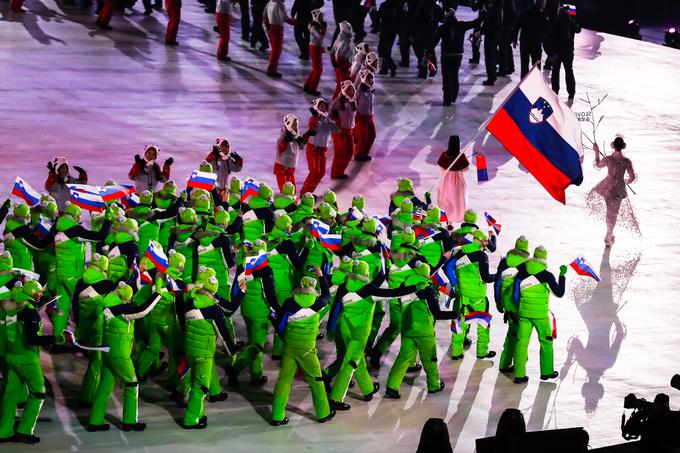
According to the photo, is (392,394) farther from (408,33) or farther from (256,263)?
(408,33)

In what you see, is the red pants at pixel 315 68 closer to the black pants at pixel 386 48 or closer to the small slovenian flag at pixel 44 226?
the black pants at pixel 386 48

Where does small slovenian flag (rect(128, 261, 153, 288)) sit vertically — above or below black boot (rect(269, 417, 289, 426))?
above

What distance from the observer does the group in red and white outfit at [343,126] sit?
1944 centimetres

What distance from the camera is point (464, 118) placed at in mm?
24188

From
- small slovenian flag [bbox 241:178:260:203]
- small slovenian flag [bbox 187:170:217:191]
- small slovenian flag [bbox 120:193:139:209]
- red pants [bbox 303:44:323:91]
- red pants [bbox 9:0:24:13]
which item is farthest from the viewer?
red pants [bbox 9:0:24:13]

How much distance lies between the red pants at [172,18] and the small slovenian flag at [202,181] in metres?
11.1

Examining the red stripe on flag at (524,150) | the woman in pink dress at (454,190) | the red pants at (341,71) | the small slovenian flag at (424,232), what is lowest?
the red pants at (341,71)

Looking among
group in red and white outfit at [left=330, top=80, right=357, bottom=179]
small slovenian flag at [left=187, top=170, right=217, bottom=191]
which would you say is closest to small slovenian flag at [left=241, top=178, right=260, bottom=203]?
small slovenian flag at [left=187, top=170, right=217, bottom=191]

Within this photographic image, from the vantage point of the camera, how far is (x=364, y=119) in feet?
67.7

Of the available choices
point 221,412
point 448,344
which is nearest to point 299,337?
point 221,412

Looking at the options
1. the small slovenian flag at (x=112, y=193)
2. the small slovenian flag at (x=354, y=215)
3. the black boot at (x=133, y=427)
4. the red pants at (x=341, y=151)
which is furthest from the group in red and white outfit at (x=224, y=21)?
the black boot at (x=133, y=427)

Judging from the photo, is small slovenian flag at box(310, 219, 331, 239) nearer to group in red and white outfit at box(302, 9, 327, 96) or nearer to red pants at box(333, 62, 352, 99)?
red pants at box(333, 62, 352, 99)

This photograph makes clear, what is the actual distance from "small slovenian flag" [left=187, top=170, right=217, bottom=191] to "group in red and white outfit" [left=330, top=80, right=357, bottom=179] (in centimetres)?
461

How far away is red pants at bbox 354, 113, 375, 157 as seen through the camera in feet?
67.8
